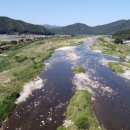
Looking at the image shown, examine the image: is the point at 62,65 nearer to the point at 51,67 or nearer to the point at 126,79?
the point at 51,67

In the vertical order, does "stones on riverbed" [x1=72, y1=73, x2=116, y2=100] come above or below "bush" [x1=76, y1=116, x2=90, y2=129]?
below

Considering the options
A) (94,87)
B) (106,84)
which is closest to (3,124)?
(94,87)

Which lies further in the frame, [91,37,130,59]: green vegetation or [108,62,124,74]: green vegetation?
[91,37,130,59]: green vegetation

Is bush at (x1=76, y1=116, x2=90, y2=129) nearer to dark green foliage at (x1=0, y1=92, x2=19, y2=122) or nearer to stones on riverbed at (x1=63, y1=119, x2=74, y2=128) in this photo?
stones on riverbed at (x1=63, y1=119, x2=74, y2=128)

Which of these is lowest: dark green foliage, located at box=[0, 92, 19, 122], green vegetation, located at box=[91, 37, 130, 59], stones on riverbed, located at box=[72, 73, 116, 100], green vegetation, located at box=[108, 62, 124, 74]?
green vegetation, located at box=[91, 37, 130, 59]

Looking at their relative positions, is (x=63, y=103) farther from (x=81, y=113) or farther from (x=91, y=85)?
(x=91, y=85)

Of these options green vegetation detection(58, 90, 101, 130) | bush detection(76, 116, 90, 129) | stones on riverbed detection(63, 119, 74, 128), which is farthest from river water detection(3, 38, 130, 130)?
bush detection(76, 116, 90, 129)
